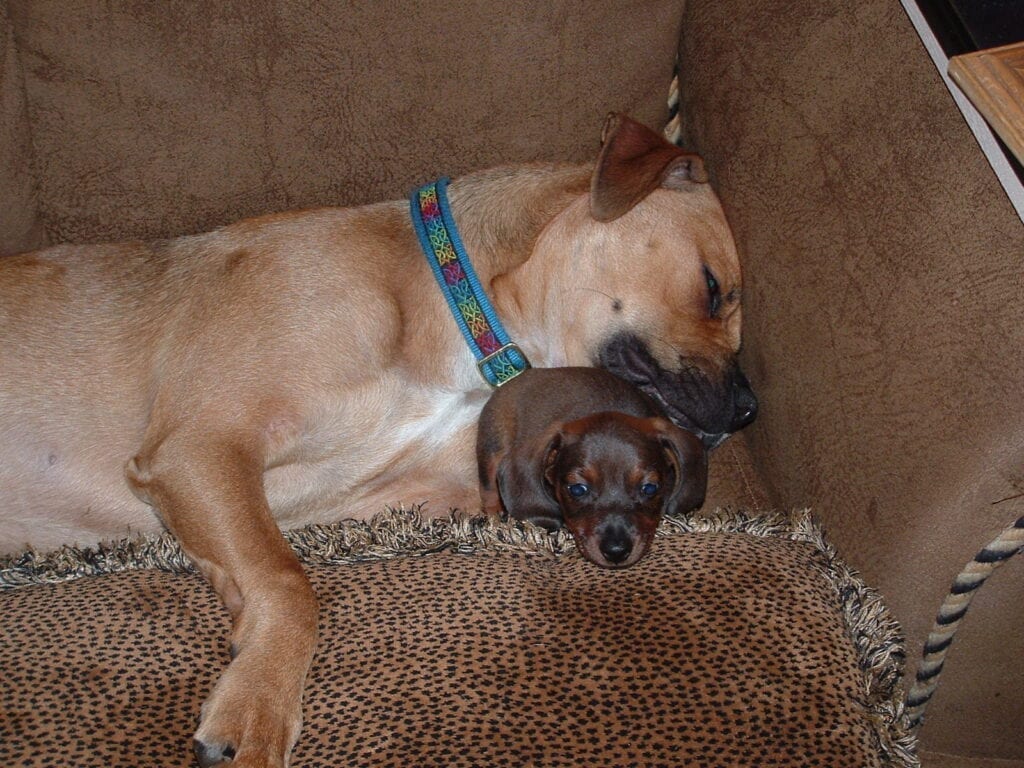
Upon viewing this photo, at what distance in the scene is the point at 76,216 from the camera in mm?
3277

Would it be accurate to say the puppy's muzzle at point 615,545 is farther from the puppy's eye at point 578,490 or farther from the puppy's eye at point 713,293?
the puppy's eye at point 713,293

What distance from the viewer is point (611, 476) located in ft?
9.62

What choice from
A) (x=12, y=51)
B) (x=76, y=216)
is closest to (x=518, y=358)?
(x=76, y=216)

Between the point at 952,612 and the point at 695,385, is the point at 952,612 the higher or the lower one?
the lower one

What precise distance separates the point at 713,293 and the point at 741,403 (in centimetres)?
35

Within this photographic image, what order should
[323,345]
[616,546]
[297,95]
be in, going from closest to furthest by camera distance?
[616,546], [323,345], [297,95]

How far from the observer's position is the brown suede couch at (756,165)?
93.1 inches

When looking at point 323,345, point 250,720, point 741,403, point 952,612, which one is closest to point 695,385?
point 741,403

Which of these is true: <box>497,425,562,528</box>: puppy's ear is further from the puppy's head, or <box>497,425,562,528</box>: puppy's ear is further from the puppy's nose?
the puppy's nose

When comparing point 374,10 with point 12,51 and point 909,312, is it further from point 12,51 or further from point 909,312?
point 909,312

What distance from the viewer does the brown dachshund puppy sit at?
2934 millimetres

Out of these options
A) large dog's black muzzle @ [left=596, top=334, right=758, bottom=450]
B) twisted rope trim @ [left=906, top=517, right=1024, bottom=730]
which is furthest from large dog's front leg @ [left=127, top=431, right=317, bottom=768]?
twisted rope trim @ [left=906, top=517, right=1024, bottom=730]

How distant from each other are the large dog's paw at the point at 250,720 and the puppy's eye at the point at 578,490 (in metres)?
1.07

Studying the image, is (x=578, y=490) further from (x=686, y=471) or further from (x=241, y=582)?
(x=241, y=582)
